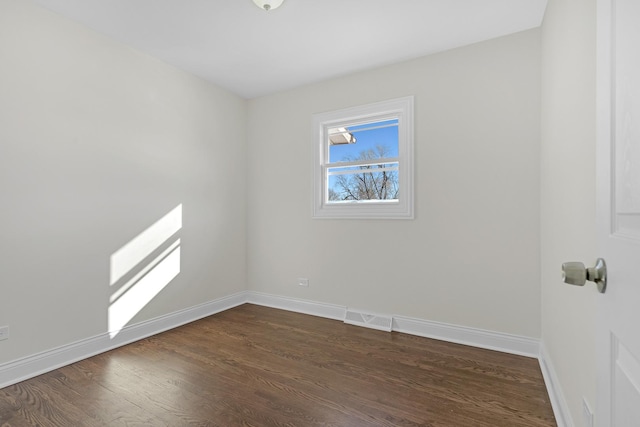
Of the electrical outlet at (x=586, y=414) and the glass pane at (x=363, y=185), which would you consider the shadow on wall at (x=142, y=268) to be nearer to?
the glass pane at (x=363, y=185)

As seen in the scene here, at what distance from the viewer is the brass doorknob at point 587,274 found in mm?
683

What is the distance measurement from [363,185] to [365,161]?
261 mm

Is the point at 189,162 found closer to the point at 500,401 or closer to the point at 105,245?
the point at 105,245

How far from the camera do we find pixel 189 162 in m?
3.35

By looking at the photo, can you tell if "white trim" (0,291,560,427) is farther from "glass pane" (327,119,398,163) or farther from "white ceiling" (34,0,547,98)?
"white ceiling" (34,0,547,98)

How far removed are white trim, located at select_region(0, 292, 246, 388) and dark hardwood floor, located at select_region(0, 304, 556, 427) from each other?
0.25 feet

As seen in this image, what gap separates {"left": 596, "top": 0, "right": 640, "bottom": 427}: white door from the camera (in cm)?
56

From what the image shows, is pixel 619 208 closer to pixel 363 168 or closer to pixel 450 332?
pixel 450 332

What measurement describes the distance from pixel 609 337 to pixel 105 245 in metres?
3.11

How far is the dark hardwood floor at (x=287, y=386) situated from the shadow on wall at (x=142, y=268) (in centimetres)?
34

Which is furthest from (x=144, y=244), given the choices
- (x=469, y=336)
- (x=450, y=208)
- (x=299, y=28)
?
(x=469, y=336)

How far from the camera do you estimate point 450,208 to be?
9.26 ft

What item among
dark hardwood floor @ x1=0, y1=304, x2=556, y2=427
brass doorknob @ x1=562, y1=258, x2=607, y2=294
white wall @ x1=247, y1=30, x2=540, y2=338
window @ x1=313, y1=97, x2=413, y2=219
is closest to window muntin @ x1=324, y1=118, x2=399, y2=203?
window @ x1=313, y1=97, x2=413, y2=219

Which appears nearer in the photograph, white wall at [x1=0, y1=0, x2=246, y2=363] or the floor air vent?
white wall at [x1=0, y1=0, x2=246, y2=363]
